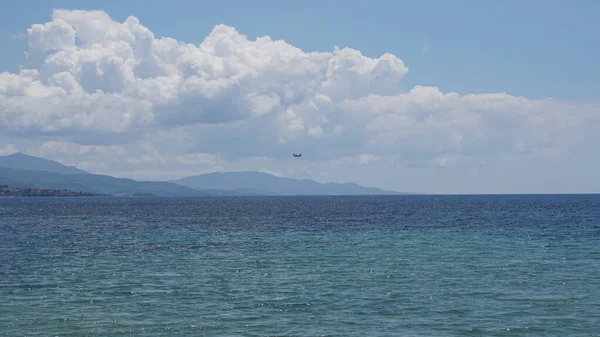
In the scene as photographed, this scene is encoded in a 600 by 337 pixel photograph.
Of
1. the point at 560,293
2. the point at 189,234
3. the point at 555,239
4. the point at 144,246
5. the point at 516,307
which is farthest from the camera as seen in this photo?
the point at 189,234

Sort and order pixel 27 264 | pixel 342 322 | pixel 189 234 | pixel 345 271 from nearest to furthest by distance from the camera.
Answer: pixel 342 322
pixel 345 271
pixel 27 264
pixel 189 234

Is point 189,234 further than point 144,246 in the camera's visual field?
Yes

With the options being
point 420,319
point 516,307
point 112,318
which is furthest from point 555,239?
point 112,318

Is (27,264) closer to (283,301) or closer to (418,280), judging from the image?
(283,301)

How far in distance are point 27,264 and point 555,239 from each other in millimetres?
57368

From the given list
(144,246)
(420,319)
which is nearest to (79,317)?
(420,319)

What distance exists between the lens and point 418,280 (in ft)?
146

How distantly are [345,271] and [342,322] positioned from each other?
54.1 ft

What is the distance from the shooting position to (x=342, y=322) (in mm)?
32312

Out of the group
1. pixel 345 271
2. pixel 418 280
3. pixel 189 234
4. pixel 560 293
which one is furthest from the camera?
pixel 189 234

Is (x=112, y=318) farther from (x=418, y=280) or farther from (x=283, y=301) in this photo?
(x=418, y=280)

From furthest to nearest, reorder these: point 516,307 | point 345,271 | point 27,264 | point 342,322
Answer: point 27,264 < point 345,271 < point 516,307 < point 342,322

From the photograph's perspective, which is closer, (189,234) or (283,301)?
(283,301)

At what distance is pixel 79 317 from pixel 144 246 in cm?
3581
